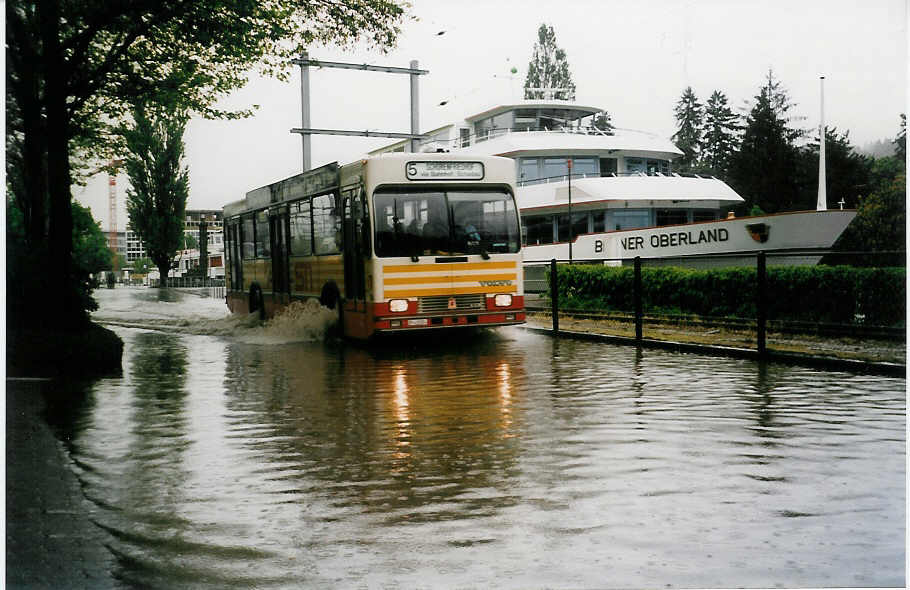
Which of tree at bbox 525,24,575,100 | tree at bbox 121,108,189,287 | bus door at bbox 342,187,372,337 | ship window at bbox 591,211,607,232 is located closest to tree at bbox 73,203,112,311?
tree at bbox 121,108,189,287

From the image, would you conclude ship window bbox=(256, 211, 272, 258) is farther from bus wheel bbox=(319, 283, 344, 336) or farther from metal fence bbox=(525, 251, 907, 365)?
metal fence bbox=(525, 251, 907, 365)

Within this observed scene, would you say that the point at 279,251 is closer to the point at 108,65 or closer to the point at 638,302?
the point at 108,65

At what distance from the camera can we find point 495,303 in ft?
43.1

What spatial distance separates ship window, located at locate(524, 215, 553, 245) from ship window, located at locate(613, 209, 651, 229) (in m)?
1.71

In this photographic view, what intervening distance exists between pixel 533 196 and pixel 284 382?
44.1 feet

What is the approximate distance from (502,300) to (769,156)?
6400 mm

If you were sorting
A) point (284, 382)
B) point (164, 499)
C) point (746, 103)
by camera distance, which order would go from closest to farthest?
point (164, 499) → point (284, 382) → point (746, 103)

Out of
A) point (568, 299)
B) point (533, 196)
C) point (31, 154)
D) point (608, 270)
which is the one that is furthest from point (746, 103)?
point (533, 196)

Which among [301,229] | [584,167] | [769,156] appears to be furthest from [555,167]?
[301,229]

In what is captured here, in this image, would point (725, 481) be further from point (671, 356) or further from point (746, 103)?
point (746, 103)

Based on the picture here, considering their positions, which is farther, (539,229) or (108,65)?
(539,229)

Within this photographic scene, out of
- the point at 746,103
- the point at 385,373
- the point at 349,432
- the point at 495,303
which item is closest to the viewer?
the point at 349,432

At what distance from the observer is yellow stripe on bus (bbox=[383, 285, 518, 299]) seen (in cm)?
1262

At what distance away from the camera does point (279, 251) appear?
16828 mm
